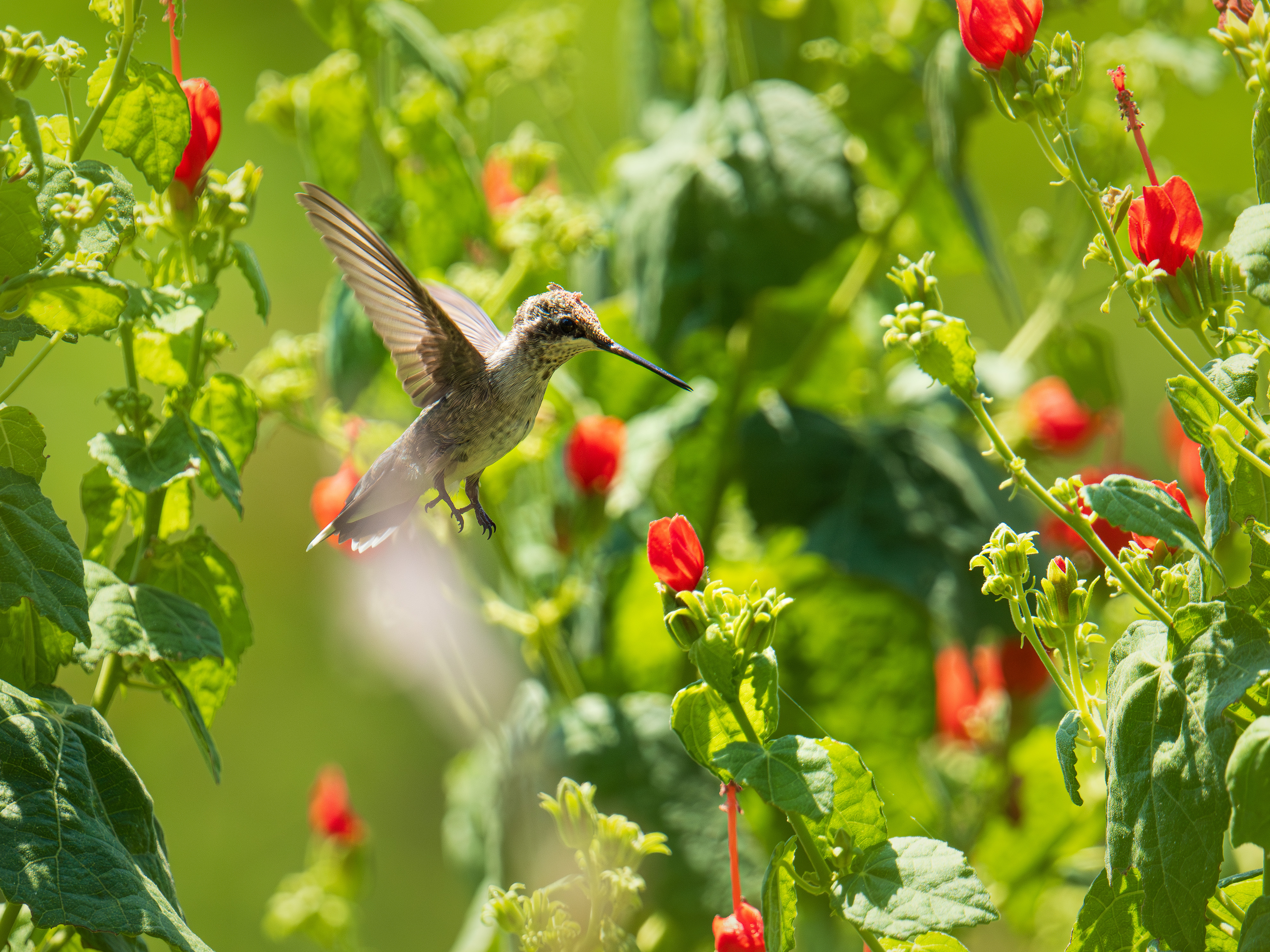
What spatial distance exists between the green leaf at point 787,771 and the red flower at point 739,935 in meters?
0.06

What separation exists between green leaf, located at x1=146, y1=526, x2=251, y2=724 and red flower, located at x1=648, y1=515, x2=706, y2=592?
0.20m

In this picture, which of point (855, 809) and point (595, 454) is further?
point (595, 454)

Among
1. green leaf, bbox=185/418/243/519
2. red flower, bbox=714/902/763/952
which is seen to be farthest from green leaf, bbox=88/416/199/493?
red flower, bbox=714/902/763/952

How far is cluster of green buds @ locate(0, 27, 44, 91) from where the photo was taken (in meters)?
0.35

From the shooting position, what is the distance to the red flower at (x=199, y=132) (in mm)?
439

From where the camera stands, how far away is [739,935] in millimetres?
367

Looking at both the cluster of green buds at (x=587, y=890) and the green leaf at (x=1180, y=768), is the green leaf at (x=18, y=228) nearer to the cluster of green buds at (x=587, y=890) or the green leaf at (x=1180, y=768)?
the cluster of green buds at (x=587, y=890)

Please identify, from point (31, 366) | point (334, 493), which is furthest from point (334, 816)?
point (31, 366)

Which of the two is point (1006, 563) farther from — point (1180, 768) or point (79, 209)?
point (79, 209)

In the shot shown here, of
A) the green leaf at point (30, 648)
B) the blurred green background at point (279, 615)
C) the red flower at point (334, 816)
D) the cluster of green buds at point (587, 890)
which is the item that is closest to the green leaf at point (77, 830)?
the green leaf at point (30, 648)

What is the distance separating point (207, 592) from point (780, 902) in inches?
10.5

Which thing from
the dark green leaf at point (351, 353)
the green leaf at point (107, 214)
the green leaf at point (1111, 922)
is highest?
the green leaf at point (107, 214)

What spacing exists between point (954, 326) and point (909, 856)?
16 cm

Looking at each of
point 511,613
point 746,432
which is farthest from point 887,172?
point 511,613
